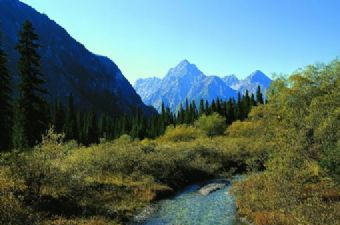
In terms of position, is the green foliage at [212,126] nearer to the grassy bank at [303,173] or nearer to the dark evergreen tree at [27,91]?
the dark evergreen tree at [27,91]

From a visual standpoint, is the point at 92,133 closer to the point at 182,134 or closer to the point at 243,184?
the point at 182,134

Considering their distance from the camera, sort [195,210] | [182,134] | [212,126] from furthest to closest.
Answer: [212,126], [182,134], [195,210]

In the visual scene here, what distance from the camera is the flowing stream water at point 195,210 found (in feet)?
93.9

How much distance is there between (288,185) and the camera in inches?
1163

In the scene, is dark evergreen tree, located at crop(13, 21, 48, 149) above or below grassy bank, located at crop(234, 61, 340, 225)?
above

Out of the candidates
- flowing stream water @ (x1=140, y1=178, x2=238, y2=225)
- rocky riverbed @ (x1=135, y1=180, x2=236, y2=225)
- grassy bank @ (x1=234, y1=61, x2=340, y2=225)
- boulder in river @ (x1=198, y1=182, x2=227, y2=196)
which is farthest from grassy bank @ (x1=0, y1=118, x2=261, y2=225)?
grassy bank @ (x1=234, y1=61, x2=340, y2=225)

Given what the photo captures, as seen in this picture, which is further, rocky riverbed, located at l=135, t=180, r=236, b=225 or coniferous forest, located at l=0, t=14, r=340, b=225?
rocky riverbed, located at l=135, t=180, r=236, b=225

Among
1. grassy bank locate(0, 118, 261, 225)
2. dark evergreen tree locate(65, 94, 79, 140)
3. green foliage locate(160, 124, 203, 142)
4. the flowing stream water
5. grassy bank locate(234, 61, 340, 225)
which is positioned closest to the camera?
grassy bank locate(234, 61, 340, 225)

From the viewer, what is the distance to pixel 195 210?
32.6 metres

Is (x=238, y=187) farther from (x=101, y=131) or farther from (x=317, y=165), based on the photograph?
(x=101, y=131)

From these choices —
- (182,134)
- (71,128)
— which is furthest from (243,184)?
(71,128)

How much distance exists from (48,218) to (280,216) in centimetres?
1460

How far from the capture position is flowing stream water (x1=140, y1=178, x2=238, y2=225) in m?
28.6

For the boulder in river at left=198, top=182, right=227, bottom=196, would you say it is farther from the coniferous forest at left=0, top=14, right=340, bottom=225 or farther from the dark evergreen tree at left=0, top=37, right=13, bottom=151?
the dark evergreen tree at left=0, top=37, right=13, bottom=151
